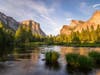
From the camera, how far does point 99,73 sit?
2480cm

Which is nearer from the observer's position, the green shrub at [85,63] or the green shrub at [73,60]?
the green shrub at [85,63]

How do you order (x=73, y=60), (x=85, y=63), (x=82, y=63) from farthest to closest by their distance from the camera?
(x=73, y=60) < (x=82, y=63) < (x=85, y=63)

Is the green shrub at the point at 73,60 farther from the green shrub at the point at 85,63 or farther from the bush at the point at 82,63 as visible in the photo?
the green shrub at the point at 85,63

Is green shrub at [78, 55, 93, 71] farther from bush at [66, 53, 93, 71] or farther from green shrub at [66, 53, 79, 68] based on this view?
green shrub at [66, 53, 79, 68]

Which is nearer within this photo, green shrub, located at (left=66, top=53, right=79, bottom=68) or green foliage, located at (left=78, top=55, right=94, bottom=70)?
green foliage, located at (left=78, top=55, right=94, bottom=70)

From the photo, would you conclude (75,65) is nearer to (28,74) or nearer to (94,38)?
(28,74)

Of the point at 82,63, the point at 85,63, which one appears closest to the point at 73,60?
the point at 82,63

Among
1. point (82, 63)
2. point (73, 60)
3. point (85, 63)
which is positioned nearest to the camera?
point (85, 63)

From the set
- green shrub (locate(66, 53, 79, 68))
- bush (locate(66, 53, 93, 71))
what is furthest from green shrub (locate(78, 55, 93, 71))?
green shrub (locate(66, 53, 79, 68))

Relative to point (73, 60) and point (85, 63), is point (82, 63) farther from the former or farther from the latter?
point (73, 60)

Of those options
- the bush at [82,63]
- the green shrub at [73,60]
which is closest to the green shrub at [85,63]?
the bush at [82,63]

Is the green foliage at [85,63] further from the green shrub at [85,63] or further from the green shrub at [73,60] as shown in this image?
the green shrub at [73,60]

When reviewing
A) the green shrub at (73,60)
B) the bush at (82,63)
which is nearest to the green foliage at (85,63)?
the bush at (82,63)

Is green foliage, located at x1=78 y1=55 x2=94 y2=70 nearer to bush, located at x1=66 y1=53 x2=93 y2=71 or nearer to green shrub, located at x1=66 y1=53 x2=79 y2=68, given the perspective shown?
bush, located at x1=66 y1=53 x2=93 y2=71
